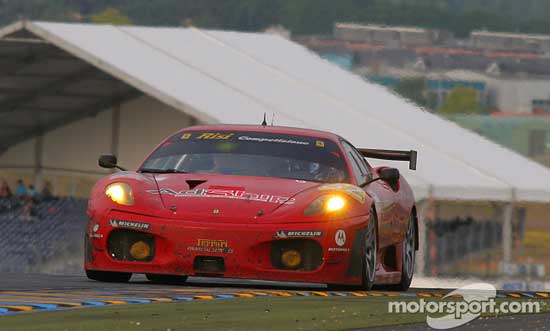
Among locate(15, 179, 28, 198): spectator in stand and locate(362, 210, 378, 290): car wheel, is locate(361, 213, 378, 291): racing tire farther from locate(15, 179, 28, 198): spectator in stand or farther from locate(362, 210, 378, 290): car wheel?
locate(15, 179, 28, 198): spectator in stand

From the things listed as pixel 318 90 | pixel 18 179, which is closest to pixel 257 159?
pixel 318 90

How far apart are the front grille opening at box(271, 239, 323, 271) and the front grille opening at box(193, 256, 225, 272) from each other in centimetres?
37

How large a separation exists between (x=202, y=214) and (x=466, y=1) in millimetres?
64171

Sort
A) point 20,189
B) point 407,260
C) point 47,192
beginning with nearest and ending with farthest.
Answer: point 407,260, point 20,189, point 47,192

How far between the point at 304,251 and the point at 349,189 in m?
0.60

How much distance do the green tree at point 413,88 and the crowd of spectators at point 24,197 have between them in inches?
301

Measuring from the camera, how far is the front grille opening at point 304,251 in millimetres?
11422

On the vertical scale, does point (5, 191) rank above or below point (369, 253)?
above

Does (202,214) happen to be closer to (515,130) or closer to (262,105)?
(262,105)

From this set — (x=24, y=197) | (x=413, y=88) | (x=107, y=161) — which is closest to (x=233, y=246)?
(x=107, y=161)

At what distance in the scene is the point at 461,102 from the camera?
41.4 metres

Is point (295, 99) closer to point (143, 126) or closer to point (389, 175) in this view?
point (143, 126)

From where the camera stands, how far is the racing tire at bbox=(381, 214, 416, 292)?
1341 centimetres

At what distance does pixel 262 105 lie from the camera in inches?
1321
